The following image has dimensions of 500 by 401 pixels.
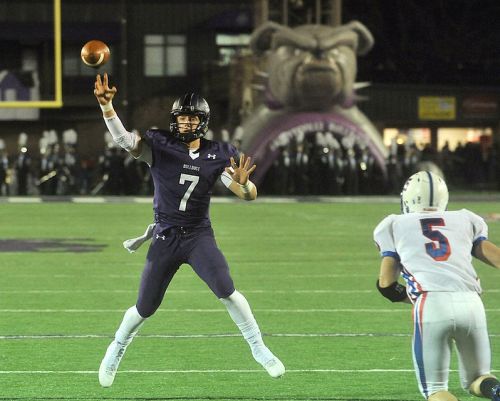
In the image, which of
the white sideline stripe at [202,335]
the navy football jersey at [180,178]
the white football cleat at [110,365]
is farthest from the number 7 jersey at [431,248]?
the white sideline stripe at [202,335]

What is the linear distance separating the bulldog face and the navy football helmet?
24859 mm

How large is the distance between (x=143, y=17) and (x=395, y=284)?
40844 mm

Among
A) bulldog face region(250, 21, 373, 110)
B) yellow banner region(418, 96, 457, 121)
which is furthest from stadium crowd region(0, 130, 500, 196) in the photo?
yellow banner region(418, 96, 457, 121)

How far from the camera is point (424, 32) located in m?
52.4

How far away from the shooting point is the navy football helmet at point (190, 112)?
7.47 metres

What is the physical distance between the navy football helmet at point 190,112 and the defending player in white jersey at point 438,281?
192cm

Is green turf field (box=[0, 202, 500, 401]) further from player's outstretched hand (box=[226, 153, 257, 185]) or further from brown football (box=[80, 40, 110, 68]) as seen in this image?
brown football (box=[80, 40, 110, 68])

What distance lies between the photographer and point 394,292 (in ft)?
19.1

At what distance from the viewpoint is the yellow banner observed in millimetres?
47969

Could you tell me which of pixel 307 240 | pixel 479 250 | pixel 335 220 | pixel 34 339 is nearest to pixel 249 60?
pixel 335 220

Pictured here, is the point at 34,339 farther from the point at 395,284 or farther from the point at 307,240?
the point at 307,240

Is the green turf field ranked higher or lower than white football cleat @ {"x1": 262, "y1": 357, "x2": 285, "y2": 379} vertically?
lower

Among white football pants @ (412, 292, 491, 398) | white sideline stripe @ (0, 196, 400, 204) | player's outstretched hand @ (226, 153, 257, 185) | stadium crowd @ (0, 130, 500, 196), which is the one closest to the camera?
white football pants @ (412, 292, 491, 398)

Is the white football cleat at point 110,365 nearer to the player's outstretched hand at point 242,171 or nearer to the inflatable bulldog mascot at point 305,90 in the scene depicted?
the player's outstretched hand at point 242,171
